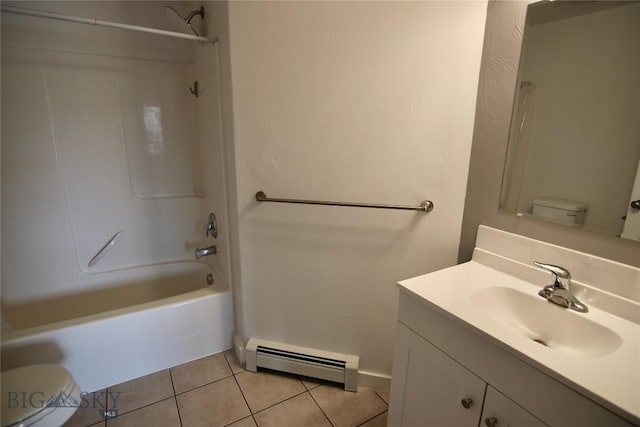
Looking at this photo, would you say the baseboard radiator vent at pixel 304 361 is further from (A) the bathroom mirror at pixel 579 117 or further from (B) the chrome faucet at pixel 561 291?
(A) the bathroom mirror at pixel 579 117

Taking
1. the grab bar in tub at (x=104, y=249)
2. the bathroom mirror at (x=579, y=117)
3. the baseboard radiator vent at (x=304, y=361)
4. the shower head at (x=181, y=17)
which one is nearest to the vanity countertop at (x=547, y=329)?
the bathroom mirror at (x=579, y=117)

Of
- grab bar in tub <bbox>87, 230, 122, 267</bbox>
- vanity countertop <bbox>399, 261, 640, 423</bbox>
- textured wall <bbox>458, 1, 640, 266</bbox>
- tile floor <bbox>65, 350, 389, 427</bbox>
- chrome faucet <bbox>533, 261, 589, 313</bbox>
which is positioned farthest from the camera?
grab bar in tub <bbox>87, 230, 122, 267</bbox>

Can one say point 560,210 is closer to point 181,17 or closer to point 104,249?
point 181,17

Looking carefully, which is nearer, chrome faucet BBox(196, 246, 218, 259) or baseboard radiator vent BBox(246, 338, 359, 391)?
baseboard radiator vent BBox(246, 338, 359, 391)

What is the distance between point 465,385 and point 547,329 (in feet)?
1.10

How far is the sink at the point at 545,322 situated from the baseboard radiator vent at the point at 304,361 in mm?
800

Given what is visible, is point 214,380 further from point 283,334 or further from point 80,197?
point 80,197

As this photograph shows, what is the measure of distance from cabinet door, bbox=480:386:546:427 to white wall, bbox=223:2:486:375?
651 millimetres

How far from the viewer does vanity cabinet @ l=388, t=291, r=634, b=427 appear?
674mm

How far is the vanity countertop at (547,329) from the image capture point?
2.09ft

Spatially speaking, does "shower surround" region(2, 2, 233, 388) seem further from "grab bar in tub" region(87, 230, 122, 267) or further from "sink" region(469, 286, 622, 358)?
"sink" region(469, 286, 622, 358)

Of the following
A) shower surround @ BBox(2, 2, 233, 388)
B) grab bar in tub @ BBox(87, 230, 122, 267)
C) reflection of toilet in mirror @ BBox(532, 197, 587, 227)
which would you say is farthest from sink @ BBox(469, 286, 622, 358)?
grab bar in tub @ BBox(87, 230, 122, 267)

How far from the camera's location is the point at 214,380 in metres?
1.65

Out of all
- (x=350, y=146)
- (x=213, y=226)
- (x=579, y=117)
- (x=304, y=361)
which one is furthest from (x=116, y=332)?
(x=579, y=117)
